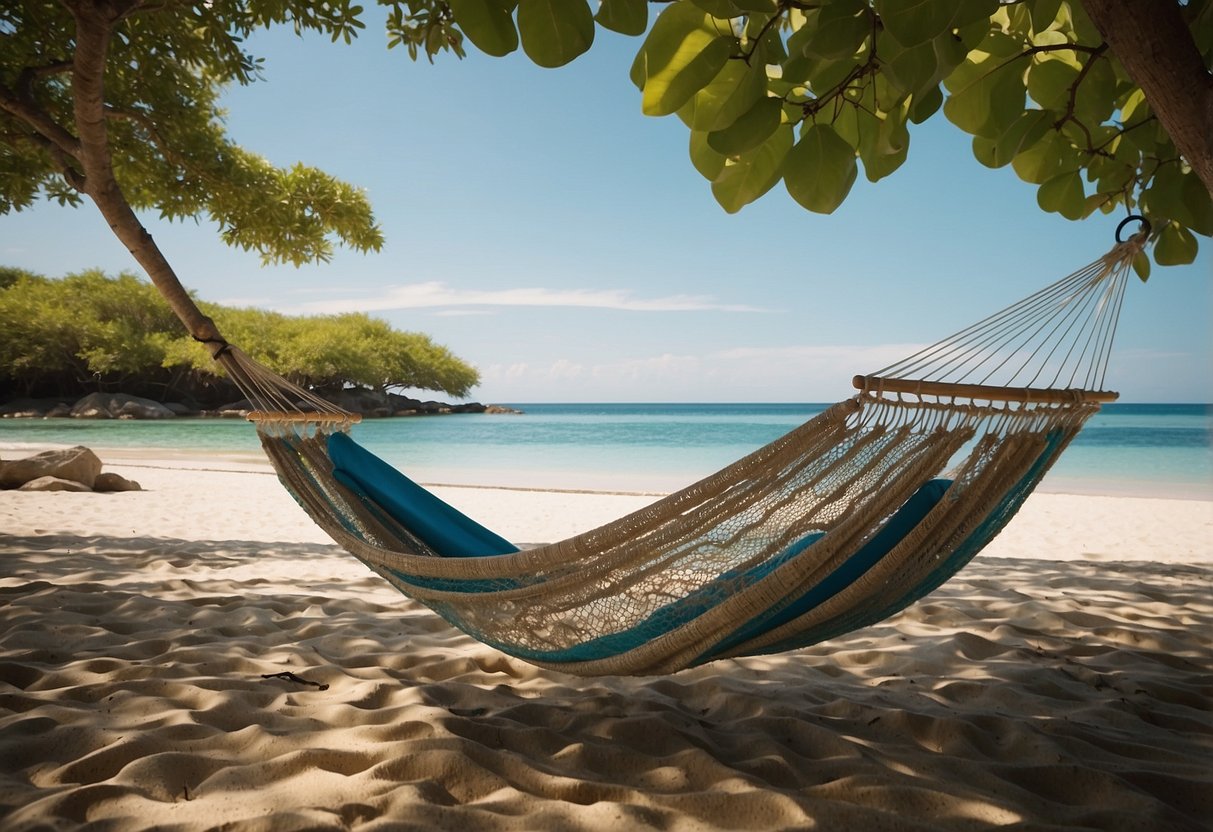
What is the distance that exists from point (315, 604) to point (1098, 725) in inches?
75.7

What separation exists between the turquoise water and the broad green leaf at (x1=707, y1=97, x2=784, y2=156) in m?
6.83

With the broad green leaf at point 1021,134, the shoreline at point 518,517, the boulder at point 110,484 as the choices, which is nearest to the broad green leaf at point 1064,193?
the broad green leaf at point 1021,134

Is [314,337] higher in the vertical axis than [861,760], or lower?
higher

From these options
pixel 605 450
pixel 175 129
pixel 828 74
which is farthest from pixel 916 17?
pixel 605 450

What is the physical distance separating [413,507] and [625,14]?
1.07 m

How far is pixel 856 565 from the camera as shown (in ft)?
3.68

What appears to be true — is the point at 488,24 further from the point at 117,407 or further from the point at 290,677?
the point at 117,407

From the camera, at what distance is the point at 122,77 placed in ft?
10.9

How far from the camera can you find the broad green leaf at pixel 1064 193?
1235 millimetres

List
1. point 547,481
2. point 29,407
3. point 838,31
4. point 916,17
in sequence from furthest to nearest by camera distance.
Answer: point 29,407 → point 547,481 → point 838,31 → point 916,17

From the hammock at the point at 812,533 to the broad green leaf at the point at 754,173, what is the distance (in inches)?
12.3

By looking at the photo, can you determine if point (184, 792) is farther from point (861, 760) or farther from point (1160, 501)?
point (1160, 501)

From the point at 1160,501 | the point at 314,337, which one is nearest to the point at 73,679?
the point at 1160,501

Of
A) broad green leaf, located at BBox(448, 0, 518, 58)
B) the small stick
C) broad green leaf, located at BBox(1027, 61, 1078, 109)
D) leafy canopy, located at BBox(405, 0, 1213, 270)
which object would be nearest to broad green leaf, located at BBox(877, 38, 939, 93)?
leafy canopy, located at BBox(405, 0, 1213, 270)
